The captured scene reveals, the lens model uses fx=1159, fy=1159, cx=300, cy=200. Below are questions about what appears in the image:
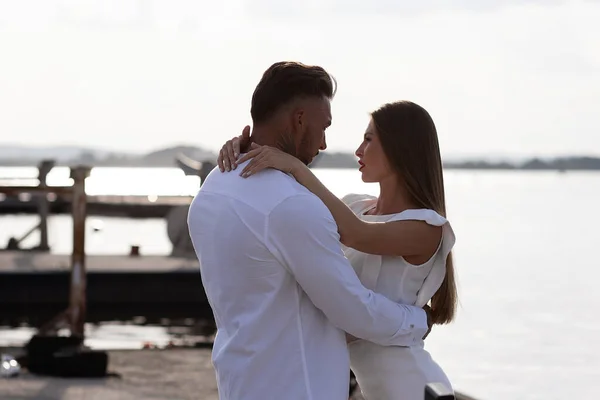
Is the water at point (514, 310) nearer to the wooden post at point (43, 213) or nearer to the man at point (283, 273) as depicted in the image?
the wooden post at point (43, 213)

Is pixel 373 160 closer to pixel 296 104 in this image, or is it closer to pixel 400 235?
pixel 400 235

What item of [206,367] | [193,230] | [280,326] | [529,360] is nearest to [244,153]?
[193,230]

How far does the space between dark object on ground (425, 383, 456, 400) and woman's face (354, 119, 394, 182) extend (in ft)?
2.66

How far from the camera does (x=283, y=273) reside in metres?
2.73

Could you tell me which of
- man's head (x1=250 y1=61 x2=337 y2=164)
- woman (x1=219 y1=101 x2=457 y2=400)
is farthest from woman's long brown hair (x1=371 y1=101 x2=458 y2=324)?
man's head (x1=250 y1=61 x2=337 y2=164)

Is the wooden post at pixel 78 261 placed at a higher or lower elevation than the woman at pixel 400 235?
lower

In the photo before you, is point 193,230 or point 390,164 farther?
point 390,164

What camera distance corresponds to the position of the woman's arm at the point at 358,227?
278 centimetres

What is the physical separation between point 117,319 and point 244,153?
14.4 m

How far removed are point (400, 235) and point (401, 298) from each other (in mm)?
164

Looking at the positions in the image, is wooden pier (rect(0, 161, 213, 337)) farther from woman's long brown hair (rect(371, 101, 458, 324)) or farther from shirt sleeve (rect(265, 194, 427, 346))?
shirt sleeve (rect(265, 194, 427, 346))

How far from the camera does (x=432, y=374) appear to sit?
3004 millimetres

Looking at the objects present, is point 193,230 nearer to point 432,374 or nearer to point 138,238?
point 432,374

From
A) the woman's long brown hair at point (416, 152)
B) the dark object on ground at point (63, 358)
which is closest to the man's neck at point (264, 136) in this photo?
the woman's long brown hair at point (416, 152)
